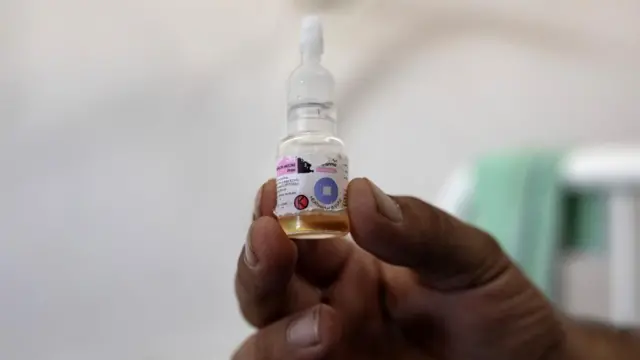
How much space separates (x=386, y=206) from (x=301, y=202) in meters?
0.07

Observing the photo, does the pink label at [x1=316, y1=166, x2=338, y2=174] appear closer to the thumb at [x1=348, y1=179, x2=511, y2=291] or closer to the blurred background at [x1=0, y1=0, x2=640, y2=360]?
the thumb at [x1=348, y1=179, x2=511, y2=291]

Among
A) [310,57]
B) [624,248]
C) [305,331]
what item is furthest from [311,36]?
[624,248]

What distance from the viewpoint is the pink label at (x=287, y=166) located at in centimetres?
49

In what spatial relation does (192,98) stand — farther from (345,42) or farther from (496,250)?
(496,250)

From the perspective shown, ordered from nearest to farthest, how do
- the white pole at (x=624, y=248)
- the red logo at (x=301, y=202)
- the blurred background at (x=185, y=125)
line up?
the red logo at (x=301, y=202)
the white pole at (x=624, y=248)
the blurred background at (x=185, y=125)

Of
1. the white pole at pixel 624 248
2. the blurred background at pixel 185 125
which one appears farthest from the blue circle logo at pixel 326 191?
the blurred background at pixel 185 125

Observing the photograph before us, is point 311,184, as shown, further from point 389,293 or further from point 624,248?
point 624,248

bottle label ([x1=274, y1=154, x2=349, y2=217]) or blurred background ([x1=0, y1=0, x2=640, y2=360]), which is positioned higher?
blurred background ([x1=0, y1=0, x2=640, y2=360])

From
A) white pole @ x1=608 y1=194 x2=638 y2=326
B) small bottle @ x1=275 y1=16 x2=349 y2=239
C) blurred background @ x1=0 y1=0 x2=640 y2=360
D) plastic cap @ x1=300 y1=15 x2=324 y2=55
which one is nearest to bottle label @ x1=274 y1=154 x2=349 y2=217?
small bottle @ x1=275 y1=16 x2=349 y2=239

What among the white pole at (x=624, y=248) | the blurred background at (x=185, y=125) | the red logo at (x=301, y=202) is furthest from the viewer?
the blurred background at (x=185, y=125)

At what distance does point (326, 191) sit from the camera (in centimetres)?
49

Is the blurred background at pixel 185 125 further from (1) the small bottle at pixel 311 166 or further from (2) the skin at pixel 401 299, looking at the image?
(1) the small bottle at pixel 311 166

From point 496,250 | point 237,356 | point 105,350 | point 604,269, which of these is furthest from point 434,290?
point 105,350

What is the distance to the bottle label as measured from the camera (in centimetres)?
49
